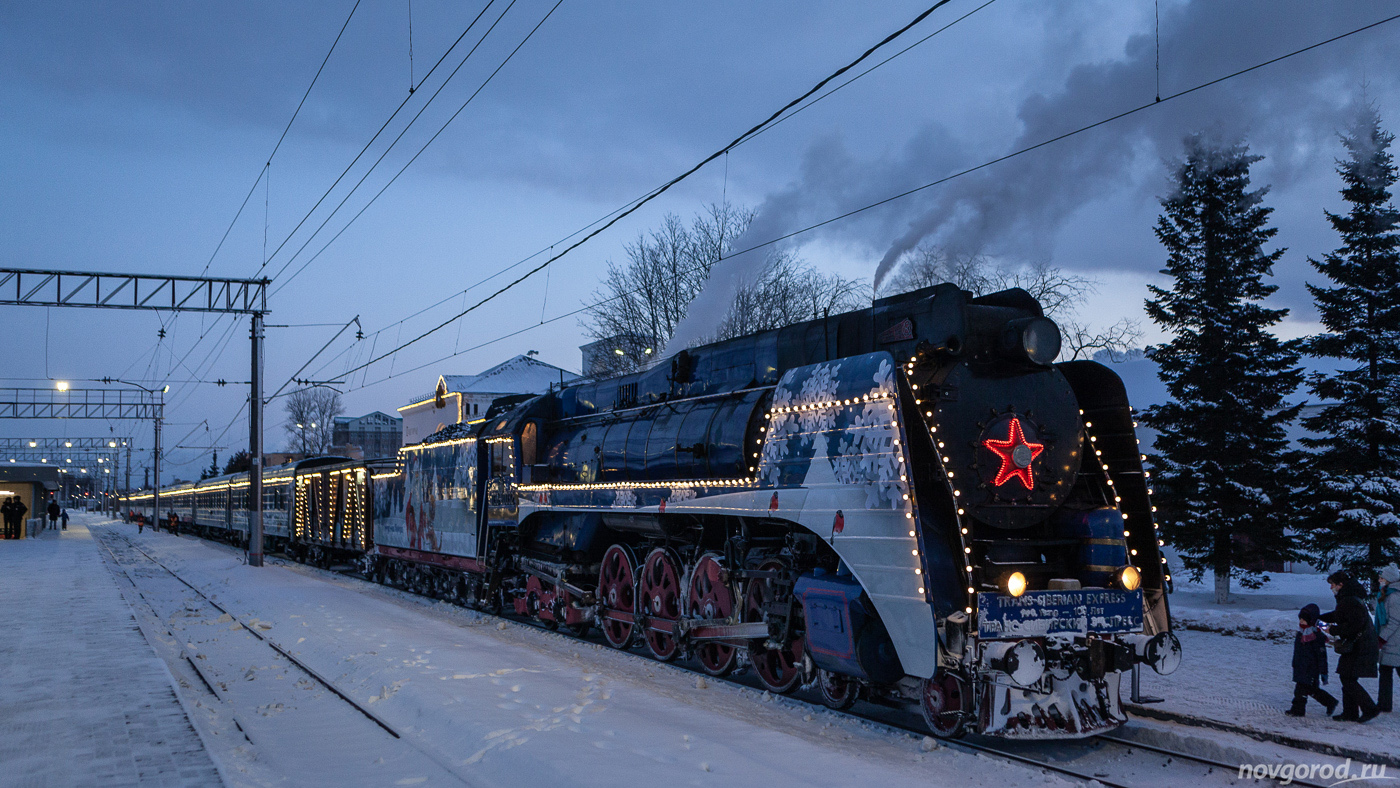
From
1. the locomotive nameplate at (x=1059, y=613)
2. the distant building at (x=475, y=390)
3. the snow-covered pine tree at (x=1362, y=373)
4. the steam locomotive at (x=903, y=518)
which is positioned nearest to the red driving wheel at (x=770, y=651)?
the steam locomotive at (x=903, y=518)

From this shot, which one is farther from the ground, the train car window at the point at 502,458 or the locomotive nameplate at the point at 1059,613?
the train car window at the point at 502,458

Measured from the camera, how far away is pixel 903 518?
6855 millimetres

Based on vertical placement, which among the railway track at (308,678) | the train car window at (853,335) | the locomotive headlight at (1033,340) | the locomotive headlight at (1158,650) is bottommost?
the railway track at (308,678)

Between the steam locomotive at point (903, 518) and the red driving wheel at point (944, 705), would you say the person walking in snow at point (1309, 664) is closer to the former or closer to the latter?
the steam locomotive at point (903, 518)

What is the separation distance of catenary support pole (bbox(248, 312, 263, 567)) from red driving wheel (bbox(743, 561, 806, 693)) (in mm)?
20380

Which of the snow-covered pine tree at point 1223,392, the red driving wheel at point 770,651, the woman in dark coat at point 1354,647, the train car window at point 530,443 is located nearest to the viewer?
the woman in dark coat at point 1354,647

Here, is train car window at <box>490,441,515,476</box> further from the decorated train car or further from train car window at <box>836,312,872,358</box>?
Answer: train car window at <box>836,312,872,358</box>

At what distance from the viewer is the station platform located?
19.4 ft

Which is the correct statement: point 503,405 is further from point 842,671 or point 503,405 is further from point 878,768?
point 878,768

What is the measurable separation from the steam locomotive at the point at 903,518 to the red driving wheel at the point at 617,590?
41 millimetres

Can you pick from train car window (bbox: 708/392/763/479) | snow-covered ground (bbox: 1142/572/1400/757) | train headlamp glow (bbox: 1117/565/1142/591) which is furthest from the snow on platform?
snow-covered ground (bbox: 1142/572/1400/757)

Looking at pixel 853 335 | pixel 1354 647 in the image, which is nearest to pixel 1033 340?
pixel 853 335

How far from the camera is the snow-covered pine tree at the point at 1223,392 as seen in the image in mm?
18078

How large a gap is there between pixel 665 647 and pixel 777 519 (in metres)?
3.08
